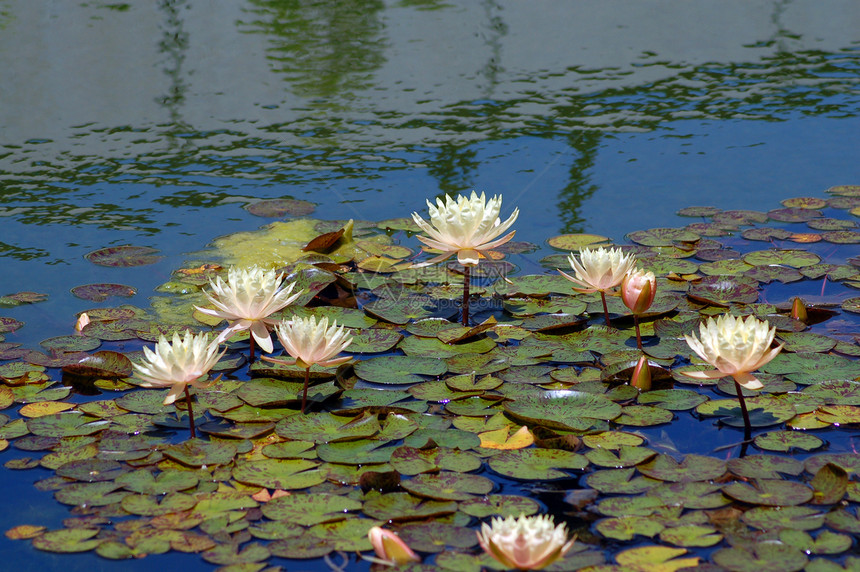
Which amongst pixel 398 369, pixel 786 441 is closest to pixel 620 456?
pixel 786 441

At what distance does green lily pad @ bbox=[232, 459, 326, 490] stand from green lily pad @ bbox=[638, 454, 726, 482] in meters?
0.82

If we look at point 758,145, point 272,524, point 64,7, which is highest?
point 64,7

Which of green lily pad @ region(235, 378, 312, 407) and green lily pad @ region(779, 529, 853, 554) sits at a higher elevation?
green lily pad @ region(779, 529, 853, 554)

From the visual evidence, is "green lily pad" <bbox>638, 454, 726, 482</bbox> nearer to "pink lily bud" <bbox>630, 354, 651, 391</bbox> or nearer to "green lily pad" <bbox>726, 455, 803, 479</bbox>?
"green lily pad" <bbox>726, 455, 803, 479</bbox>

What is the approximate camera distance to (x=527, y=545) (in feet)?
4.68

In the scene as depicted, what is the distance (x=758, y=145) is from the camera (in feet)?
14.0

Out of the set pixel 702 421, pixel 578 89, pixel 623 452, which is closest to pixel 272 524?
pixel 623 452

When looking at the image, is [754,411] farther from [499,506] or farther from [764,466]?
[499,506]

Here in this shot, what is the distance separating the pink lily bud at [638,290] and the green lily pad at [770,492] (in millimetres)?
746

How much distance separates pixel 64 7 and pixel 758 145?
4921mm

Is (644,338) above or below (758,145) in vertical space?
below

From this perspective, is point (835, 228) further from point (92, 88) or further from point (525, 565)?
point (92, 88)

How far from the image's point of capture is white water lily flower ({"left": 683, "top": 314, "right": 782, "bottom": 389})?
77.7 inches

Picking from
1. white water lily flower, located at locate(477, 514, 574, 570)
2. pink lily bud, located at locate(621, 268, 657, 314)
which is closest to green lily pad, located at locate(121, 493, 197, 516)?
white water lily flower, located at locate(477, 514, 574, 570)
